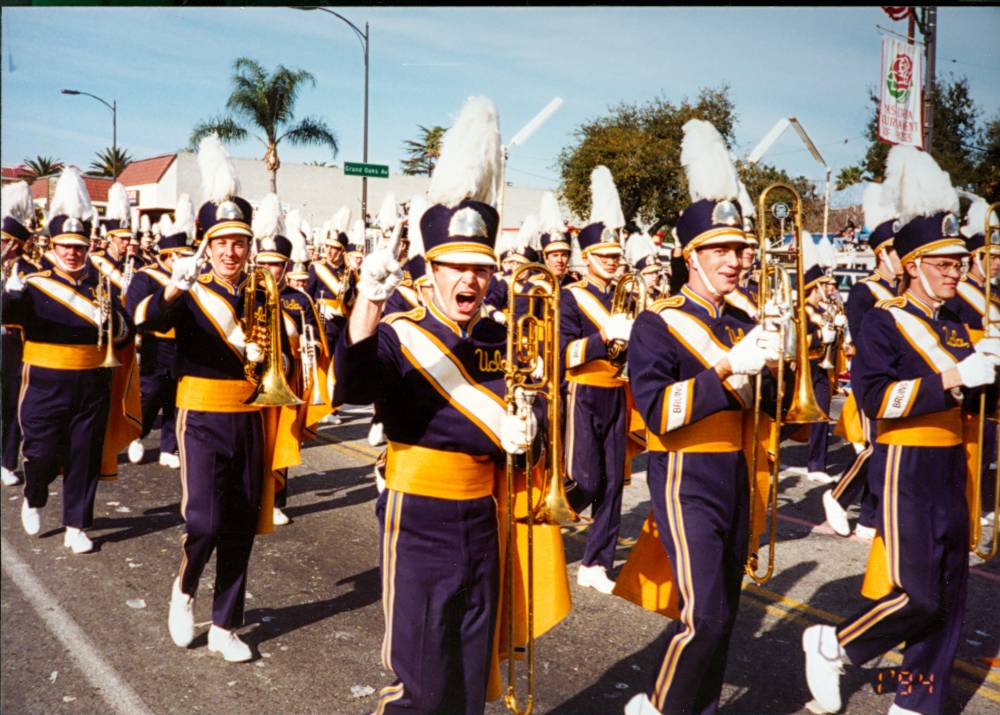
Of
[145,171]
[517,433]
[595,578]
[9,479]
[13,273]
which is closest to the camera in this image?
[517,433]

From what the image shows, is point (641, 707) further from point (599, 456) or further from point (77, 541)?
point (77, 541)

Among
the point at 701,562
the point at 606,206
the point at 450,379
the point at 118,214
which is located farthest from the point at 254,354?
the point at 118,214

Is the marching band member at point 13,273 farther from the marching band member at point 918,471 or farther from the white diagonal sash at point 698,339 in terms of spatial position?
the marching band member at point 918,471

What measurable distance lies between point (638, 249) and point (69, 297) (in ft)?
21.4

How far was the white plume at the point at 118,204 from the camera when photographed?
33.2ft

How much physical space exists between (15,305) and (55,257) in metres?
0.65

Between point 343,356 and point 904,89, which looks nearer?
point 343,356

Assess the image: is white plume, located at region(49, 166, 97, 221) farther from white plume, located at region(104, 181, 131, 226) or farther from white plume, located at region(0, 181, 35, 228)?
white plume, located at region(104, 181, 131, 226)

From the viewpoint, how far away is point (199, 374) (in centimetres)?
533

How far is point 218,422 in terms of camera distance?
528 centimetres

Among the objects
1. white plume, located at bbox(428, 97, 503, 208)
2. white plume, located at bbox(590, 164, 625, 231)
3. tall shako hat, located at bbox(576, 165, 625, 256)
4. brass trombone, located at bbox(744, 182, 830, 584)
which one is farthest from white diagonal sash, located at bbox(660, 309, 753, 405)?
white plume, located at bbox(590, 164, 625, 231)

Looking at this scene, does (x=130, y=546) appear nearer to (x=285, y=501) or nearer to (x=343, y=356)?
(x=285, y=501)

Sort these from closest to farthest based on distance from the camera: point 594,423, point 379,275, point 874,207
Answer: point 379,275
point 594,423
point 874,207

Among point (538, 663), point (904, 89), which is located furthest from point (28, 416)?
point (904, 89)
